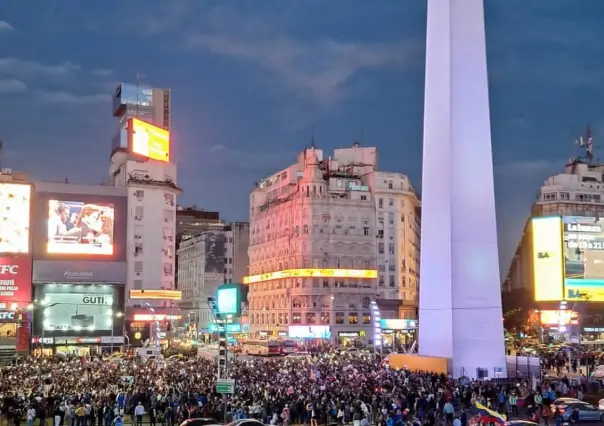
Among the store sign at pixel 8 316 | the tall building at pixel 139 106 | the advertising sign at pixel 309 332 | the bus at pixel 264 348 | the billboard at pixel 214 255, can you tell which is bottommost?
the bus at pixel 264 348

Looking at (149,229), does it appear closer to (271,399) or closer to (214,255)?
(214,255)

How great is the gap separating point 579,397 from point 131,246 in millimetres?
62824

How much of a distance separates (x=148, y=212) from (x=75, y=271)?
38.4 ft

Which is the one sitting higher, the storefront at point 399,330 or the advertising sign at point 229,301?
the advertising sign at point 229,301

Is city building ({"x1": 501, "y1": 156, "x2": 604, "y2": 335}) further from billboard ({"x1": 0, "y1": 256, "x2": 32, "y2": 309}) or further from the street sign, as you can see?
the street sign

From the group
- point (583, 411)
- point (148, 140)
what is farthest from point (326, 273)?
point (583, 411)

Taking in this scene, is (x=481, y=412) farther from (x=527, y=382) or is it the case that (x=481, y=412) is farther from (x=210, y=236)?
(x=210, y=236)

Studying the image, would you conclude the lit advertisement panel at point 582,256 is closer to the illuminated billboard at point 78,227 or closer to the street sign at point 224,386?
the street sign at point 224,386

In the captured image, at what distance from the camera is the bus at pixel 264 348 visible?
64.1 meters

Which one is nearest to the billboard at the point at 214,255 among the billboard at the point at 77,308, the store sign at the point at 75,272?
the billboard at the point at 77,308

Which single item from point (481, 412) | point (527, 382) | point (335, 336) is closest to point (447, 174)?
point (527, 382)

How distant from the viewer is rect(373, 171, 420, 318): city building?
94812 mm

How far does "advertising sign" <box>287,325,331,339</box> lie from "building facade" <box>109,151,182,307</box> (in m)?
15.8

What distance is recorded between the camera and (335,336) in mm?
84688
